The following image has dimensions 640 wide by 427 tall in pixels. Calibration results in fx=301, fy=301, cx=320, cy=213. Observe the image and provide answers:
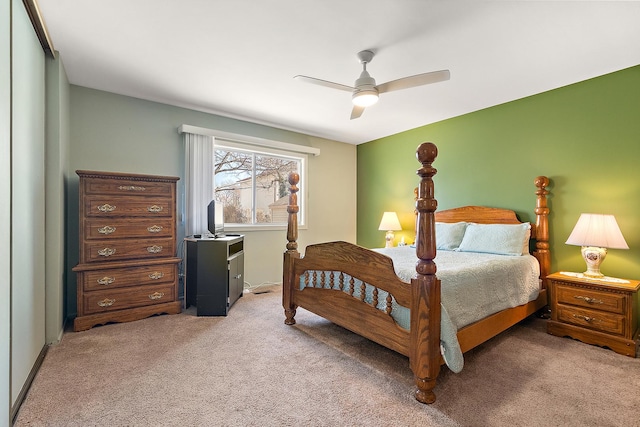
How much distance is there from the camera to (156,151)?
3490 millimetres

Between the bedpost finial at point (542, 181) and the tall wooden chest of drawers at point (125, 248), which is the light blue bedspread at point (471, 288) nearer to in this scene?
the bedpost finial at point (542, 181)

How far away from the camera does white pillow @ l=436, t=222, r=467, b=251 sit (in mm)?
3488

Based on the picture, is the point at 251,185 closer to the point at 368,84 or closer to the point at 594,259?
the point at 368,84

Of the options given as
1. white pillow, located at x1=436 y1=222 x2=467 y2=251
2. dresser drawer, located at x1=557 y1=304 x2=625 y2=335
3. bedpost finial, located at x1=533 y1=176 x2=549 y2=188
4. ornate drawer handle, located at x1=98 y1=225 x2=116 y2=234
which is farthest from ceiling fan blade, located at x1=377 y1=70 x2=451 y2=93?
ornate drawer handle, located at x1=98 y1=225 x2=116 y2=234

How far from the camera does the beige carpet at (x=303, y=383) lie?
155 cm

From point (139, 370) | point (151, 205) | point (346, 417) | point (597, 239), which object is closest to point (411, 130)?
point (597, 239)

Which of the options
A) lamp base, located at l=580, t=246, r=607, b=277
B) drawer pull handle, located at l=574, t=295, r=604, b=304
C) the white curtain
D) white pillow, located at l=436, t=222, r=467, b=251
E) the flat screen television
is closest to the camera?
drawer pull handle, located at l=574, t=295, r=604, b=304

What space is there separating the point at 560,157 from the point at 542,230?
0.77 m

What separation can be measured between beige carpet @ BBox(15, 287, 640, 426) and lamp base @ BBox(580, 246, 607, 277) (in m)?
0.64

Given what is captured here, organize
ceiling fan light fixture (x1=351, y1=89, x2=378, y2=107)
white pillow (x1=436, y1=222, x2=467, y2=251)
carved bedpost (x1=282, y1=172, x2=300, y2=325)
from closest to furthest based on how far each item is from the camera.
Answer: ceiling fan light fixture (x1=351, y1=89, x2=378, y2=107) < carved bedpost (x1=282, y1=172, x2=300, y2=325) < white pillow (x1=436, y1=222, x2=467, y2=251)

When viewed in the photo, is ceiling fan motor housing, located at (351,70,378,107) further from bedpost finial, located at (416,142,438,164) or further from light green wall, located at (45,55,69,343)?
light green wall, located at (45,55,69,343)

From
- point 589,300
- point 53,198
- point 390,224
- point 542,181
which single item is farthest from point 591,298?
point 53,198

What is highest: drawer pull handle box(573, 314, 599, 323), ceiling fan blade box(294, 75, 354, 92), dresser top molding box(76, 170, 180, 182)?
ceiling fan blade box(294, 75, 354, 92)

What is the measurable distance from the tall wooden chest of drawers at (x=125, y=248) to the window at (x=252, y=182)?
102cm
